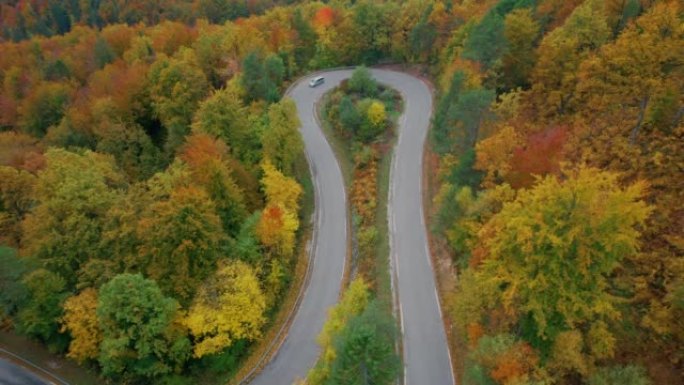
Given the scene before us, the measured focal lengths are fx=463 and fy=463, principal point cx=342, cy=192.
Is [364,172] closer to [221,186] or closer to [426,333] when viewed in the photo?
[221,186]

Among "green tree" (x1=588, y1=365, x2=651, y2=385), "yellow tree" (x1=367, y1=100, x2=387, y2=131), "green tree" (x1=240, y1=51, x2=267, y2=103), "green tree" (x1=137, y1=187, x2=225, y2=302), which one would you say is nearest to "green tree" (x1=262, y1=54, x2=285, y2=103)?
"green tree" (x1=240, y1=51, x2=267, y2=103)

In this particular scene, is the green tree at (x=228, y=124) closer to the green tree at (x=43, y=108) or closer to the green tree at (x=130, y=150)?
the green tree at (x=130, y=150)

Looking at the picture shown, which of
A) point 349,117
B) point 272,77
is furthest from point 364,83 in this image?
point 272,77

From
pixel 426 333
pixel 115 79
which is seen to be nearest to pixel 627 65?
pixel 426 333

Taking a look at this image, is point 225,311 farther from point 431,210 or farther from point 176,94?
point 176,94

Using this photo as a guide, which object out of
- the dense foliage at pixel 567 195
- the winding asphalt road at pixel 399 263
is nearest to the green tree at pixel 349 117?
the winding asphalt road at pixel 399 263
